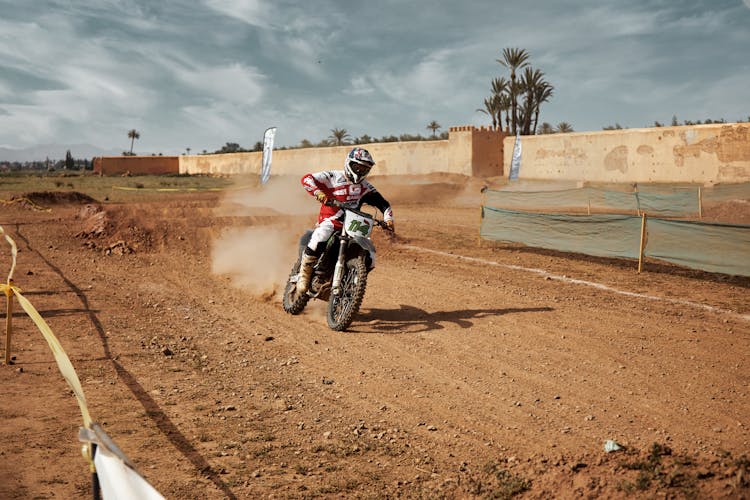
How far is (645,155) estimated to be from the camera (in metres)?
32.4

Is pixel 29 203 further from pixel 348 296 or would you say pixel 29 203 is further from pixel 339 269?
pixel 348 296

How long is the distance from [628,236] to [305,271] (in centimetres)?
766

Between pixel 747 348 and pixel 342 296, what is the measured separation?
190 inches

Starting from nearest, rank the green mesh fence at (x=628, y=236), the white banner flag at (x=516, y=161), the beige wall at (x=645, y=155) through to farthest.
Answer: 1. the green mesh fence at (x=628, y=236)
2. the beige wall at (x=645, y=155)
3. the white banner flag at (x=516, y=161)

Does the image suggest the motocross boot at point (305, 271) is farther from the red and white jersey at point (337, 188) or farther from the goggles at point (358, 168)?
the goggles at point (358, 168)

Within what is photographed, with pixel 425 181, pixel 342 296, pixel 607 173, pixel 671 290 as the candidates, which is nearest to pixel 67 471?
pixel 342 296

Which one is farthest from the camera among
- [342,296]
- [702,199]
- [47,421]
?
[702,199]

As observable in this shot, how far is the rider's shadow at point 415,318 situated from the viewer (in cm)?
786

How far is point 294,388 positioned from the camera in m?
5.77

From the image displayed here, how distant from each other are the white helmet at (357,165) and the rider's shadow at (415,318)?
75.9 inches

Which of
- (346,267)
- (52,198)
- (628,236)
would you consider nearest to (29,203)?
(52,198)

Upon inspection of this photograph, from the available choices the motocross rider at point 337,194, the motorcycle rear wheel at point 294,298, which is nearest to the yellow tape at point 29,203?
the motorcycle rear wheel at point 294,298

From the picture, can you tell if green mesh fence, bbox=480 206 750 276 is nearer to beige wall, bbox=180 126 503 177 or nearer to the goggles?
the goggles

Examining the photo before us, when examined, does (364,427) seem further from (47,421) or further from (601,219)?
(601,219)
